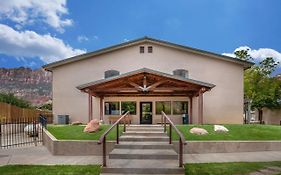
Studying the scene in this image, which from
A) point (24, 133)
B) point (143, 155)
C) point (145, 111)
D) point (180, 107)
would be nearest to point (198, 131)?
point (143, 155)

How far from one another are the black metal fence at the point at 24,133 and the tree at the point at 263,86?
2384 cm

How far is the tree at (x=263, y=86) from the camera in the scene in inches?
1292

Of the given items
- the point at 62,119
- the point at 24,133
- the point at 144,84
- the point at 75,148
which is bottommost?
the point at 24,133

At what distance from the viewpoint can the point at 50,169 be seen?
880cm

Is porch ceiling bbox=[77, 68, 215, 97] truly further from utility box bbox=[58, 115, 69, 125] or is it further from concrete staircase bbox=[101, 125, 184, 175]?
concrete staircase bbox=[101, 125, 184, 175]

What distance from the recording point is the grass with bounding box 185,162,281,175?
326 inches

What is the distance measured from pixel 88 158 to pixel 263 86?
2765 centimetres

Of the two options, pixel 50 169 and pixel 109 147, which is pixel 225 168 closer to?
pixel 109 147

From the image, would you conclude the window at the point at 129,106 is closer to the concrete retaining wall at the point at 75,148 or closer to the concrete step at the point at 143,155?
the concrete retaining wall at the point at 75,148

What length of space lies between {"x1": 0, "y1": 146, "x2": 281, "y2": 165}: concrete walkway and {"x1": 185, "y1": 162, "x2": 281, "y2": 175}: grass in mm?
757

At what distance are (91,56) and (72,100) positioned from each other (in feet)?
12.5

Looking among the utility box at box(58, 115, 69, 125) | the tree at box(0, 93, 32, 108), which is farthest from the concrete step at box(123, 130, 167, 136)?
the tree at box(0, 93, 32, 108)

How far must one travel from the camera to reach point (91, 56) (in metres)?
22.6

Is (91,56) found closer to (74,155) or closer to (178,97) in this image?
(178,97)
